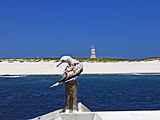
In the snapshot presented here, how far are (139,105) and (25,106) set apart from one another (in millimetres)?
5241

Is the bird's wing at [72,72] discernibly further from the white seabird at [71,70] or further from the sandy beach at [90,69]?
the sandy beach at [90,69]

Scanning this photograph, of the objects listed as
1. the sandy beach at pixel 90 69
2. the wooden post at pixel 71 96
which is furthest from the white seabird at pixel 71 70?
the sandy beach at pixel 90 69

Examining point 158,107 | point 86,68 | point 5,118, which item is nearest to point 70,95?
point 5,118

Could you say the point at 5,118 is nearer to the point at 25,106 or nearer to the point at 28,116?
the point at 28,116

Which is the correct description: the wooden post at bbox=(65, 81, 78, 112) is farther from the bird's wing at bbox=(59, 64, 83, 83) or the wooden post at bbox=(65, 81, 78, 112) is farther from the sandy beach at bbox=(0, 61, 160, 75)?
the sandy beach at bbox=(0, 61, 160, 75)

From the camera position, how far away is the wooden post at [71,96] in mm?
8453

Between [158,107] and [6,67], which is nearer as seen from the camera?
[158,107]

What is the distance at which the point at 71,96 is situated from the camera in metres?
8.48

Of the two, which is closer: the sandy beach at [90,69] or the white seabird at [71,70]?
the white seabird at [71,70]

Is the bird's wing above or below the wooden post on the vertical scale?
above

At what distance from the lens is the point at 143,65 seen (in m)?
59.7

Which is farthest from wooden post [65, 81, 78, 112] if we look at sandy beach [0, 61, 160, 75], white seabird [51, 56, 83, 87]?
sandy beach [0, 61, 160, 75]

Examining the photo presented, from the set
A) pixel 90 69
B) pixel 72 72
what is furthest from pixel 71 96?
pixel 90 69

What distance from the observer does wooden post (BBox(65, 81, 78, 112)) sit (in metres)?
8.45
